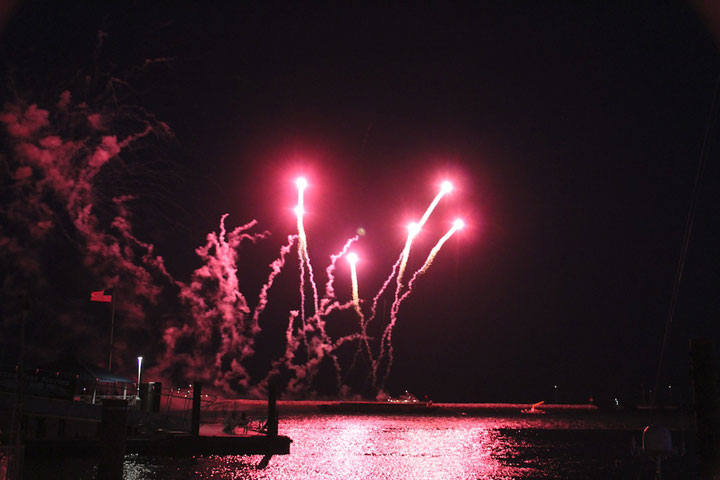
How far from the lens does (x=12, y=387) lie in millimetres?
33969

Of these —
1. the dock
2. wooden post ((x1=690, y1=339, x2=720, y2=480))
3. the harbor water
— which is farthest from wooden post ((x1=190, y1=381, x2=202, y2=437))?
wooden post ((x1=690, y1=339, x2=720, y2=480))

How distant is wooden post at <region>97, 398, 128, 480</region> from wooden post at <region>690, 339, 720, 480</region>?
15.9 meters

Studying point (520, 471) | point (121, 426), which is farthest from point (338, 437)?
point (121, 426)

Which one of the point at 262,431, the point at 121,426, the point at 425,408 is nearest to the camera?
the point at 121,426

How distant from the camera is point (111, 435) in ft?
68.8

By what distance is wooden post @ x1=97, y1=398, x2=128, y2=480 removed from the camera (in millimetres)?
20906

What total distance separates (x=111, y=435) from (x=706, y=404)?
1658cm

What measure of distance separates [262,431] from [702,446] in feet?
107

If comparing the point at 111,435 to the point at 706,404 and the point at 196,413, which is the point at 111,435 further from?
the point at 706,404

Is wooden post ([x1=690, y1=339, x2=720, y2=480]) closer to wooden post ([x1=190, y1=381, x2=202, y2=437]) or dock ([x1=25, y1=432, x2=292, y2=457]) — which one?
dock ([x1=25, y1=432, x2=292, y2=457])

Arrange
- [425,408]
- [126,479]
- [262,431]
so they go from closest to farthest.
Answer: [126,479] → [262,431] → [425,408]

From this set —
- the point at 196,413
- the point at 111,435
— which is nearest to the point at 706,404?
the point at 111,435

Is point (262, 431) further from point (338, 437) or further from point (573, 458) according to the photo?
point (338, 437)

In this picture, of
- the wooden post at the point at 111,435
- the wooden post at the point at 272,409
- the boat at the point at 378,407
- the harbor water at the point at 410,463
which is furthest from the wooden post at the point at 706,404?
the boat at the point at 378,407
